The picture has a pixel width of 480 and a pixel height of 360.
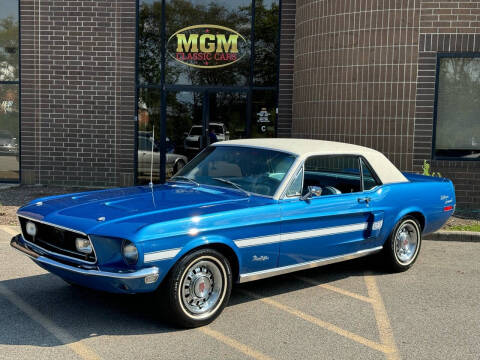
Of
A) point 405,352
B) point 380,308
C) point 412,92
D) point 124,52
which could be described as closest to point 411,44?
point 412,92

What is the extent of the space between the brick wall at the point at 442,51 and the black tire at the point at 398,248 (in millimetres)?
4837

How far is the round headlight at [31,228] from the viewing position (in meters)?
4.80

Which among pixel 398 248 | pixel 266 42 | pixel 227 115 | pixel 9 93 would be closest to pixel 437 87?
pixel 266 42

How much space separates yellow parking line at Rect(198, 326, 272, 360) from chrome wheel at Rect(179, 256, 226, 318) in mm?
147

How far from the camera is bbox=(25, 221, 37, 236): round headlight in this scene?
4.80 meters

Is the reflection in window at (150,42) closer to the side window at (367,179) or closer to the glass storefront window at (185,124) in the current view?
the glass storefront window at (185,124)

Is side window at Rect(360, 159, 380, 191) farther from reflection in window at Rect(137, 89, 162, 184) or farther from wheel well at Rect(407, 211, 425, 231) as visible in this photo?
reflection in window at Rect(137, 89, 162, 184)

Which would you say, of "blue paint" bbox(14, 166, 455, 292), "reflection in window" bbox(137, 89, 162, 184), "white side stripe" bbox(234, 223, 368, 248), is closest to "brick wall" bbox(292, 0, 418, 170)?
"reflection in window" bbox(137, 89, 162, 184)

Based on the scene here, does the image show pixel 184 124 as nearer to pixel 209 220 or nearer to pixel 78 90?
pixel 78 90

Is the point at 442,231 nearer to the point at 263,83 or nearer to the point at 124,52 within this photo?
the point at 263,83

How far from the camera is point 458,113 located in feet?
36.8

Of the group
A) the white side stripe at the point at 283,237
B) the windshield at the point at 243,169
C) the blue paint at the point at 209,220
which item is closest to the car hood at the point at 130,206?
the blue paint at the point at 209,220

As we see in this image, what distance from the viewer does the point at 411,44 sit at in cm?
1081

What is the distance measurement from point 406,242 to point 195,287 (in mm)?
3045
